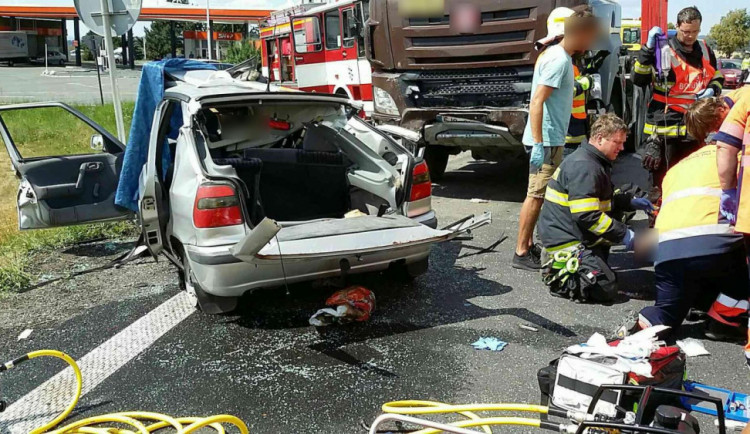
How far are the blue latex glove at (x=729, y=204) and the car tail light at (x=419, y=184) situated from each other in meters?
1.88

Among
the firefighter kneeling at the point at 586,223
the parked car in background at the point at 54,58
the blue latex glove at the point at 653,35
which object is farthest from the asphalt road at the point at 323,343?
the parked car in background at the point at 54,58

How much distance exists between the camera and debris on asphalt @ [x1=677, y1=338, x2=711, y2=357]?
140 inches

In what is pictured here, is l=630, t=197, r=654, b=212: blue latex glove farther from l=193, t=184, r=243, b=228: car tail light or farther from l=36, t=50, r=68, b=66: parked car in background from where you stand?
l=36, t=50, r=68, b=66: parked car in background

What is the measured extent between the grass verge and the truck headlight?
10.3 feet

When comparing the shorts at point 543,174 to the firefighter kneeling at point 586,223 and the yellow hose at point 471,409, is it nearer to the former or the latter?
the firefighter kneeling at point 586,223

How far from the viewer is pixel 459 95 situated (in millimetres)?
7094

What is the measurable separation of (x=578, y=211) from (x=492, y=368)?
142 cm

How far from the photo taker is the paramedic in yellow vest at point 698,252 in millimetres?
3289

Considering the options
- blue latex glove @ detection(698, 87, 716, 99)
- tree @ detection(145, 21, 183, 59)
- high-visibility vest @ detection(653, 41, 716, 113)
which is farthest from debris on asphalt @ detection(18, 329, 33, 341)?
tree @ detection(145, 21, 183, 59)

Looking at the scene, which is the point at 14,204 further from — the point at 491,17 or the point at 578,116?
the point at 578,116

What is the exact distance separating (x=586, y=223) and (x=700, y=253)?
1054 millimetres

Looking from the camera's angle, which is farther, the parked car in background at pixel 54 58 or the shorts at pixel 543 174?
the parked car in background at pixel 54 58

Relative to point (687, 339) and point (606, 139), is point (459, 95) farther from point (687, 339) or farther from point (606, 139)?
point (687, 339)

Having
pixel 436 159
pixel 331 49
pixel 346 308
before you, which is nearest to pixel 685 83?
pixel 436 159
